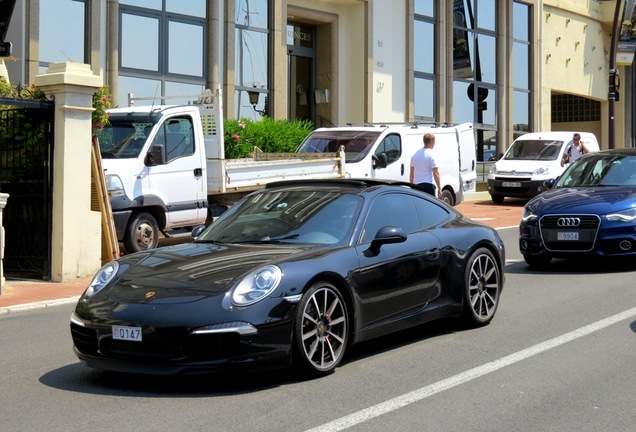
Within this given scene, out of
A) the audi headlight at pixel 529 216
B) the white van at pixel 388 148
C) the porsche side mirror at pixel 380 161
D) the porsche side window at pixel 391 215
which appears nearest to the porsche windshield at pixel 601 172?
the audi headlight at pixel 529 216

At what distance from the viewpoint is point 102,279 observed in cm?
723

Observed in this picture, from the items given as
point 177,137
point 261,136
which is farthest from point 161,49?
point 177,137

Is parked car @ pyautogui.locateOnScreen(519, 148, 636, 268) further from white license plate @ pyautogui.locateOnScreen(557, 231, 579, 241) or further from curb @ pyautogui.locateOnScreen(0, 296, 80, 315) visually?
curb @ pyautogui.locateOnScreen(0, 296, 80, 315)

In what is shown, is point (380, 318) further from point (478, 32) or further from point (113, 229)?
point (478, 32)

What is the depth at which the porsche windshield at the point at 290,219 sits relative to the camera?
765 cm

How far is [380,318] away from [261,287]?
4.21 ft

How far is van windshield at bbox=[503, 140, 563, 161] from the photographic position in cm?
2664

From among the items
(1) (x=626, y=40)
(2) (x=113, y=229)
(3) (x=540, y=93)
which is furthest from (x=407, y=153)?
(1) (x=626, y=40)

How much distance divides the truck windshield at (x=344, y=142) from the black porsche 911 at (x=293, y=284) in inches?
418

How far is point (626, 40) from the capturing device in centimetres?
3972

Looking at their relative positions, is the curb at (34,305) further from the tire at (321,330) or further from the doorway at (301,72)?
the doorway at (301,72)

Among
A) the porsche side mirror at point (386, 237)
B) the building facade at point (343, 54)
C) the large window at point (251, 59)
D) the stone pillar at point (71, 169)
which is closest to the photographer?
the porsche side mirror at point (386, 237)

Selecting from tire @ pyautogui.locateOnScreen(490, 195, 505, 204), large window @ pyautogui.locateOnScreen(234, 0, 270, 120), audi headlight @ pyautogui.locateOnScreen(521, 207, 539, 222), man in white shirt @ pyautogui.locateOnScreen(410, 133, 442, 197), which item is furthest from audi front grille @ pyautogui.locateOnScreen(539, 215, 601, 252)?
tire @ pyautogui.locateOnScreen(490, 195, 505, 204)

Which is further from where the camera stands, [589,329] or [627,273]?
[627,273]
